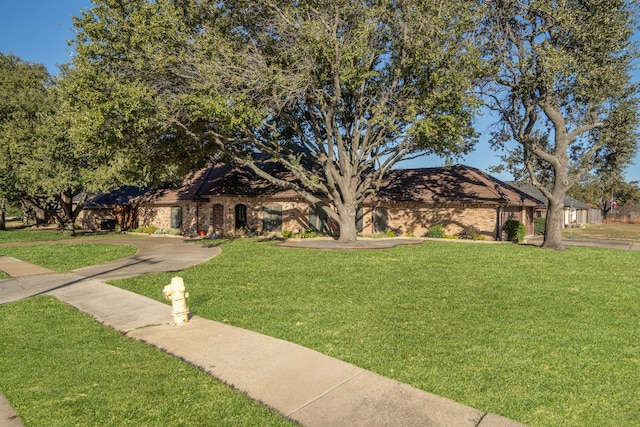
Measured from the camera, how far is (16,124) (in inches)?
1047

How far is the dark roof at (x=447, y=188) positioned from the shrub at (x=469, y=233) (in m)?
1.61

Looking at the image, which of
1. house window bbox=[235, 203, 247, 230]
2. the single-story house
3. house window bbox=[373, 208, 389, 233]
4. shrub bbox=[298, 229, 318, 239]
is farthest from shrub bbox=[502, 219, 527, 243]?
house window bbox=[235, 203, 247, 230]

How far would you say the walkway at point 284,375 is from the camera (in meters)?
3.89

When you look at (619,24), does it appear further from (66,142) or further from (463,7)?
(66,142)

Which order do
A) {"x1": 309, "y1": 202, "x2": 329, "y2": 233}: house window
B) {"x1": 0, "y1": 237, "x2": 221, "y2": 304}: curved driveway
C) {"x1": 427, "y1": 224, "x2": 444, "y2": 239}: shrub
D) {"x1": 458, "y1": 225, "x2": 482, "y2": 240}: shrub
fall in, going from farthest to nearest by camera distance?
{"x1": 309, "y1": 202, "x2": 329, "y2": 233}: house window → {"x1": 427, "y1": 224, "x2": 444, "y2": 239}: shrub → {"x1": 458, "y1": 225, "x2": 482, "y2": 240}: shrub → {"x1": 0, "y1": 237, "x2": 221, "y2": 304}: curved driveway

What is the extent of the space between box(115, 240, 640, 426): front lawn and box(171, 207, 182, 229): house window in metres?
16.7

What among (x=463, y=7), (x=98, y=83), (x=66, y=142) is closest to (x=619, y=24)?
(x=463, y=7)

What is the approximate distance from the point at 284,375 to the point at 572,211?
5054 cm

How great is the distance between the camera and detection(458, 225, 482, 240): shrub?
23.6 m

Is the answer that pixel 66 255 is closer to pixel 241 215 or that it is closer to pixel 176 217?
pixel 241 215

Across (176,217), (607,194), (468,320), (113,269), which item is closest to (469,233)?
(468,320)

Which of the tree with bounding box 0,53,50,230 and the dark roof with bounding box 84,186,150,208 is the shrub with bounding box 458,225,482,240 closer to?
the dark roof with bounding box 84,186,150,208

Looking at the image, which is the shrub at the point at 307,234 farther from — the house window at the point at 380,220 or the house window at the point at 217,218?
the house window at the point at 217,218

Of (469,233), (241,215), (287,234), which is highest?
(241,215)
